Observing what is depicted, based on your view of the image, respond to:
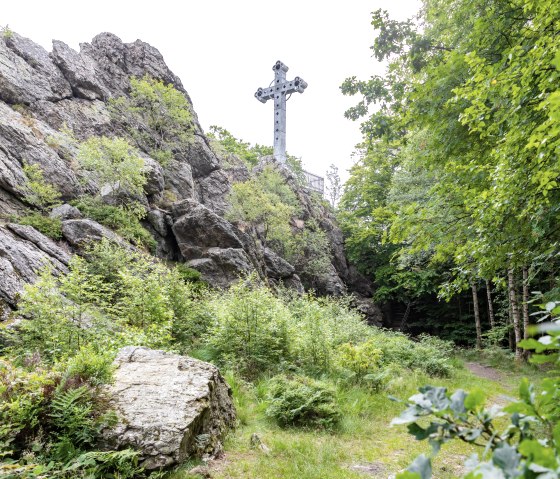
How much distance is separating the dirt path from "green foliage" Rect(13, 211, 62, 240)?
556 inches

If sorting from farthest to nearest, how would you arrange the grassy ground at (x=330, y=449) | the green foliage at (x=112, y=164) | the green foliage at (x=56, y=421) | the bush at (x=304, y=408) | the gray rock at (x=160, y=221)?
the gray rock at (x=160, y=221)
the green foliage at (x=112, y=164)
the bush at (x=304, y=408)
the grassy ground at (x=330, y=449)
the green foliage at (x=56, y=421)

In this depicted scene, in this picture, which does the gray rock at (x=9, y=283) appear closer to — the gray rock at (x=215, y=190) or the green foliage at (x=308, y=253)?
the gray rock at (x=215, y=190)

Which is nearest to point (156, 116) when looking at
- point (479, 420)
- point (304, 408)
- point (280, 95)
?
point (280, 95)

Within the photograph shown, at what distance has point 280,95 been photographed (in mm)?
33562

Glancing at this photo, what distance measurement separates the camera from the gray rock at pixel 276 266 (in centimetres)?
2088

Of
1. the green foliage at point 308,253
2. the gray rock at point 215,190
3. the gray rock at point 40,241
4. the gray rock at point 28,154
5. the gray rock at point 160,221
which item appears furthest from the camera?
the green foliage at point 308,253

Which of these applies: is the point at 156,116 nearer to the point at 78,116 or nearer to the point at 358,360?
the point at 78,116

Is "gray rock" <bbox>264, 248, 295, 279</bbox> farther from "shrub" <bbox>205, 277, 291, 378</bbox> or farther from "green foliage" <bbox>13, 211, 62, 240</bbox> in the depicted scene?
"shrub" <bbox>205, 277, 291, 378</bbox>

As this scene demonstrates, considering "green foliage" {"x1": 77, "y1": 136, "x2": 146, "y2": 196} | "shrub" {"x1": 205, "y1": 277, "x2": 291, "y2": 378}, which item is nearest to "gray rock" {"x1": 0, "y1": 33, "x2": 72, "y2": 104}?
"green foliage" {"x1": 77, "y1": 136, "x2": 146, "y2": 196}

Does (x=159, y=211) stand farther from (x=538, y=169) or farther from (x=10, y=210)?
(x=538, y=169)

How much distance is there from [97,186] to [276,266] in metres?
10.2

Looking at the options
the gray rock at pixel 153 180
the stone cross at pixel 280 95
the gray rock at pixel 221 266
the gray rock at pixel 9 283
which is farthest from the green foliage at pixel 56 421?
the stone cross at pixel 280 95

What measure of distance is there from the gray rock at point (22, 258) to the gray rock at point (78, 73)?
46.8 ft

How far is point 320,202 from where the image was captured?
3008 cm
